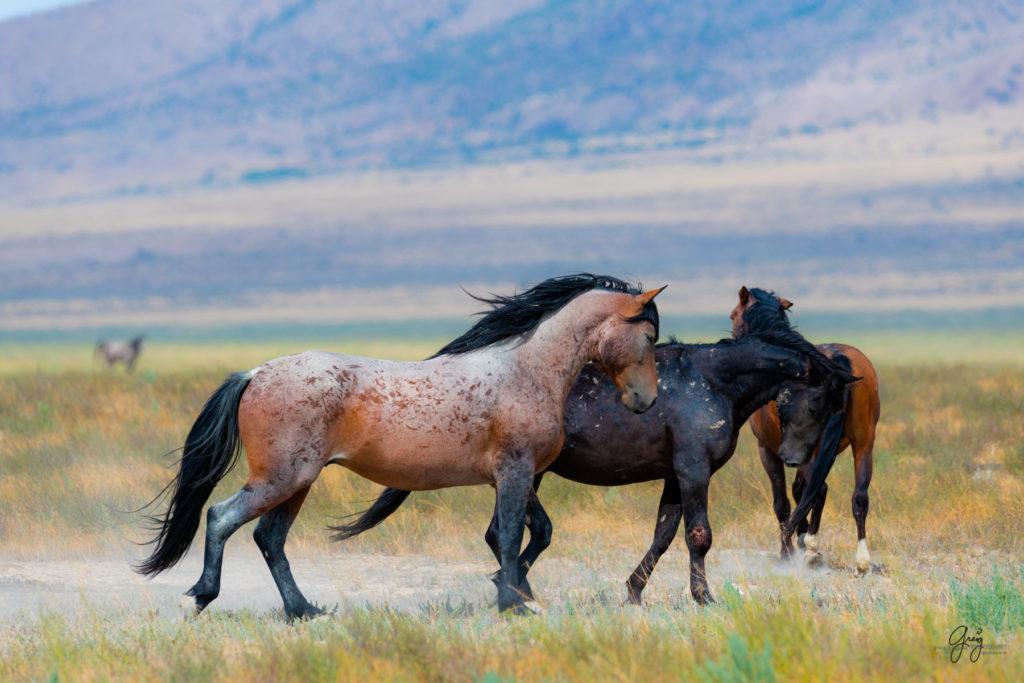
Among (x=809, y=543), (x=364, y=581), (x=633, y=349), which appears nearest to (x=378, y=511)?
(x=364, y=581)

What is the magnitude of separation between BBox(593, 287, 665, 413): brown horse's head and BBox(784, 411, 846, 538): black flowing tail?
2.23m

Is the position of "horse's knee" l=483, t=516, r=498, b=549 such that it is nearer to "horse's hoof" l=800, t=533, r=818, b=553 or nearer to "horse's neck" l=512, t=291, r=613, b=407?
"horse's neck" l=512, t=291, r=613, b=407

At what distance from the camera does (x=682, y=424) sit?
6.91 metres

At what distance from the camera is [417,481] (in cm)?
640

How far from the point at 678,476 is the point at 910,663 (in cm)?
232

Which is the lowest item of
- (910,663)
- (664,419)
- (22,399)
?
(22,399)

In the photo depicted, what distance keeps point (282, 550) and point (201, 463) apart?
672 millimetres

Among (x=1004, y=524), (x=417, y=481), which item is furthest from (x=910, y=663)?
(x=1004, y=524)

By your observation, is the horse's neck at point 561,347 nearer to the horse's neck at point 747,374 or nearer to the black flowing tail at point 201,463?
the horse's neck at point 747,374

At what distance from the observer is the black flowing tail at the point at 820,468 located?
8273 millimetres

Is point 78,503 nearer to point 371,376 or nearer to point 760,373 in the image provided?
point 371,376

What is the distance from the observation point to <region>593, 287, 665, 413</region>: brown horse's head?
21.0 feet

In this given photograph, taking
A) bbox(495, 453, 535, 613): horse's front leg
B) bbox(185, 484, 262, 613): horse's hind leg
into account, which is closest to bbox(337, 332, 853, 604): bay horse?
bbox(495, 453, 535, 613): horse's front leg

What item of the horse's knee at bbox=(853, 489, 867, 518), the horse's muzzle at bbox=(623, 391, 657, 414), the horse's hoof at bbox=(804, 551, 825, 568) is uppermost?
the horse's muzzle at bbox=(623, 391, 657, 414)
